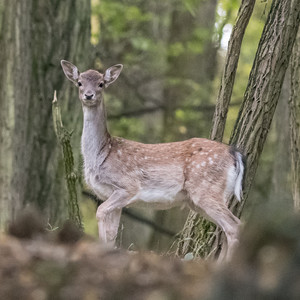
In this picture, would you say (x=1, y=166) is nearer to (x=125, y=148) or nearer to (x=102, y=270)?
(x=125, y=148)

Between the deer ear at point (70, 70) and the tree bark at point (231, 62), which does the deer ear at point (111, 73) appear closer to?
the deer ear at point (70, 70)

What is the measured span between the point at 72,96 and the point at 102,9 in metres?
6.83

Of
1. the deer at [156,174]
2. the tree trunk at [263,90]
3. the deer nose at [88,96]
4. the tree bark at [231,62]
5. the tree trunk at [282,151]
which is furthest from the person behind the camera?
the tree trunk at [282,151]

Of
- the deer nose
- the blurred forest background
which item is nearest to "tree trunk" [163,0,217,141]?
the blurred forest background

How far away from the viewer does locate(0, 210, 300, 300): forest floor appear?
2.84 metres

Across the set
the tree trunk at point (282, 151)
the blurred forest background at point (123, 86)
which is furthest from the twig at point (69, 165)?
the tree trunk at point (282, 151)

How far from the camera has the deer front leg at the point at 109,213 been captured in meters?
7.25

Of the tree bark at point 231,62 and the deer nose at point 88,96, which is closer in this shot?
the deer nose at point 88,96

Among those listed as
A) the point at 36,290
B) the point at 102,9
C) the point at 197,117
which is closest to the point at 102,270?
the point at 36,290

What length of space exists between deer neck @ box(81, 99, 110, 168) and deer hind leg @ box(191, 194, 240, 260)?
46.3 inches

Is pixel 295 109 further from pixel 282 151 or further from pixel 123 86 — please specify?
pixel 123 86

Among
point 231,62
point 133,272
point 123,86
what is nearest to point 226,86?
point 231,62

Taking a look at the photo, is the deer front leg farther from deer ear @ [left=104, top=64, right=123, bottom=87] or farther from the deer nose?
deer ear @ [left=104, top=64, right=123, bottom=87]

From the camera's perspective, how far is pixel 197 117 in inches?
688
